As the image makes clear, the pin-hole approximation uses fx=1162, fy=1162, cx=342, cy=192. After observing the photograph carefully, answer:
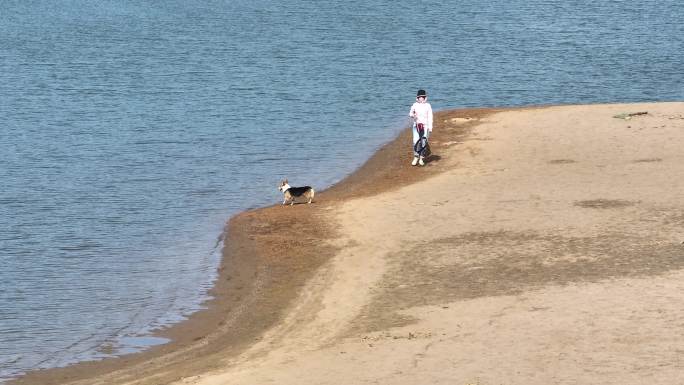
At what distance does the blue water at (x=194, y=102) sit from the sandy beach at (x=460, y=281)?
53.3 inches

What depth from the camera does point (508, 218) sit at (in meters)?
23.5

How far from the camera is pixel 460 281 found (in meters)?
19.6

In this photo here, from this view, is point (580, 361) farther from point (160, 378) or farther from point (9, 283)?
point (9, 283)

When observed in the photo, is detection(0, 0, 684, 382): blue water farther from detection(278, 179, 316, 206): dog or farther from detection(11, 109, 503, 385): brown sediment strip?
detection(278, 179, 316, 206): dog

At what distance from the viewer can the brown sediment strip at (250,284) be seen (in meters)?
17.2

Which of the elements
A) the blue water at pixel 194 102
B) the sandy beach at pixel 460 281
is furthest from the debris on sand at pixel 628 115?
the blue water at pixel 194 102

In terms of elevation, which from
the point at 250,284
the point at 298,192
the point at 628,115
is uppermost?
the point at 298,192

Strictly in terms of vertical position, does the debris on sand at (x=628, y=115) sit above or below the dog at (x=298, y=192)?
below

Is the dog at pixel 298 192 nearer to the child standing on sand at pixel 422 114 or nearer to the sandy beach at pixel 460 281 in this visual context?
the sandy beach at pixel 460 281

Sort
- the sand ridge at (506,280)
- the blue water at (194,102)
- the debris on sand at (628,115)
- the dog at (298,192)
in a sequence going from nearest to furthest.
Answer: the sand ridge at (506,280)
the blue water at (194,102)
the dog at (298,192)
the debris on sand at (628,115)

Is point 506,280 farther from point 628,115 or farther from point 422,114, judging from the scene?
point 628,115

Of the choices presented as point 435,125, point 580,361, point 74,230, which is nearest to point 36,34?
point 435,125

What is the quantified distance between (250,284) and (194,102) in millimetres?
22660

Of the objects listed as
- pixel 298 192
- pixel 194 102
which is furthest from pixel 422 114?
pixel 194 102
